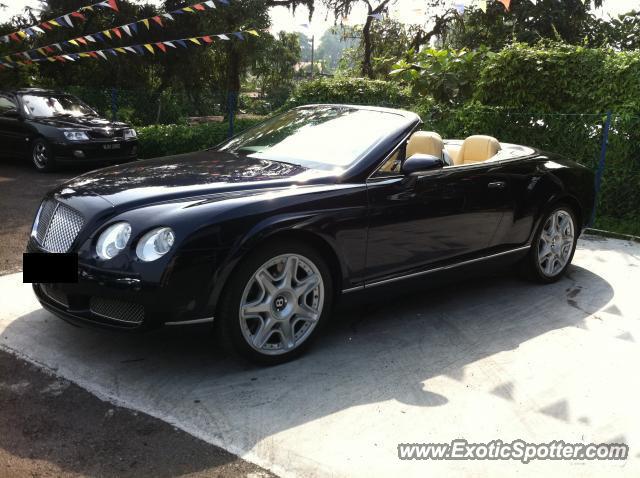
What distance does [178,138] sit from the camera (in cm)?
1259

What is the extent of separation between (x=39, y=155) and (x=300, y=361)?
350 inches

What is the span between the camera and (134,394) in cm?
322

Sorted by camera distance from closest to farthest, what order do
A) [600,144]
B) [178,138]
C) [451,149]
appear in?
[451,149] < [600,144] < [178,138]

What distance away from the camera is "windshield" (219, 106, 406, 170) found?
4.15m

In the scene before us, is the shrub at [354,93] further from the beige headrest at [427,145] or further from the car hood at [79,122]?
the beige headrest at [427,145]

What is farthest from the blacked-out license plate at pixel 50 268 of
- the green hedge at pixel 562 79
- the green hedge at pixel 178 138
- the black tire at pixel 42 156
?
the green hedge at pixel 178 138

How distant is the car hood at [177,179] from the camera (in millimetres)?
3506

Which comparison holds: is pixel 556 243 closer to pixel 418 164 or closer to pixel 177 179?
pixel 418 164

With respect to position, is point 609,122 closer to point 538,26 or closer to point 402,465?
point 402,465

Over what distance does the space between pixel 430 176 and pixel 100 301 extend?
2.23 meters

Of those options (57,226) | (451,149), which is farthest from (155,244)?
(451,149)

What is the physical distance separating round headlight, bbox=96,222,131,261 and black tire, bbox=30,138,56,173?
26.9ft

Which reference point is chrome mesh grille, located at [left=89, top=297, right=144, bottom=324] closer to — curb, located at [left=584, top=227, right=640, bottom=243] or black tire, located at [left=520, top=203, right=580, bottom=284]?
black tire, located at [left=520, top=203, right=580, bottom=284]

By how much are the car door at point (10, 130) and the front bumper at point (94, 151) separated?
106 centimetres
